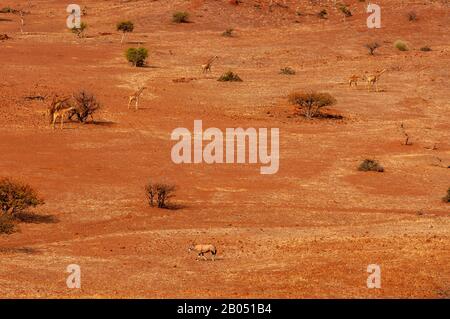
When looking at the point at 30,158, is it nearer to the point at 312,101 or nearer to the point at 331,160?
the point at 331,160

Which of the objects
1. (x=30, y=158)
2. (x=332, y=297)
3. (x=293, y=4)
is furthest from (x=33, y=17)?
(x=332, y=297)

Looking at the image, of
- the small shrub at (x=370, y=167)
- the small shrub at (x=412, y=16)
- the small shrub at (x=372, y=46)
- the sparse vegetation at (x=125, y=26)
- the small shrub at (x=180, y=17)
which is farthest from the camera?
the small shrub at (x=412, y=16)

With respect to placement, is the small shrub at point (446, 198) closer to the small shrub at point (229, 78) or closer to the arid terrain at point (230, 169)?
the arid terrain at point (230, 169)

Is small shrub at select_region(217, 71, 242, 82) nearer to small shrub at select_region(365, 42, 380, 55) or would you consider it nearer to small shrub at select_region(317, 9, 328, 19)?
small shrub at select_region(365, 42, 380, 55)

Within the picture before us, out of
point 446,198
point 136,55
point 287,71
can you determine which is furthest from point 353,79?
point 446,198

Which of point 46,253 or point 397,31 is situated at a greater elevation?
point 397,31

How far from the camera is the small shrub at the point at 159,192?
29.8m

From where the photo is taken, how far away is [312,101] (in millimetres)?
48625

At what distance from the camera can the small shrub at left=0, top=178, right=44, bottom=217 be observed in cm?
2708

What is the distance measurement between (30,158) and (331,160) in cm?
1310

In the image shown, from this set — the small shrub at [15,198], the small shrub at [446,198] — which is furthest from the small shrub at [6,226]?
the small shrub at [446,198]

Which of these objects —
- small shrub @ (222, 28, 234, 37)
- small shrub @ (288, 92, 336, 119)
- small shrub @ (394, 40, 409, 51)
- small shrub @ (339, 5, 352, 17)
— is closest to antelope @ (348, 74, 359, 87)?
small shrub @ (288, 92, 336, 119)

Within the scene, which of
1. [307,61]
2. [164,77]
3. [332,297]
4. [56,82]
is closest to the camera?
[332,297]

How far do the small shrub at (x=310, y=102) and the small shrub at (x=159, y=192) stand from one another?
1962cm
